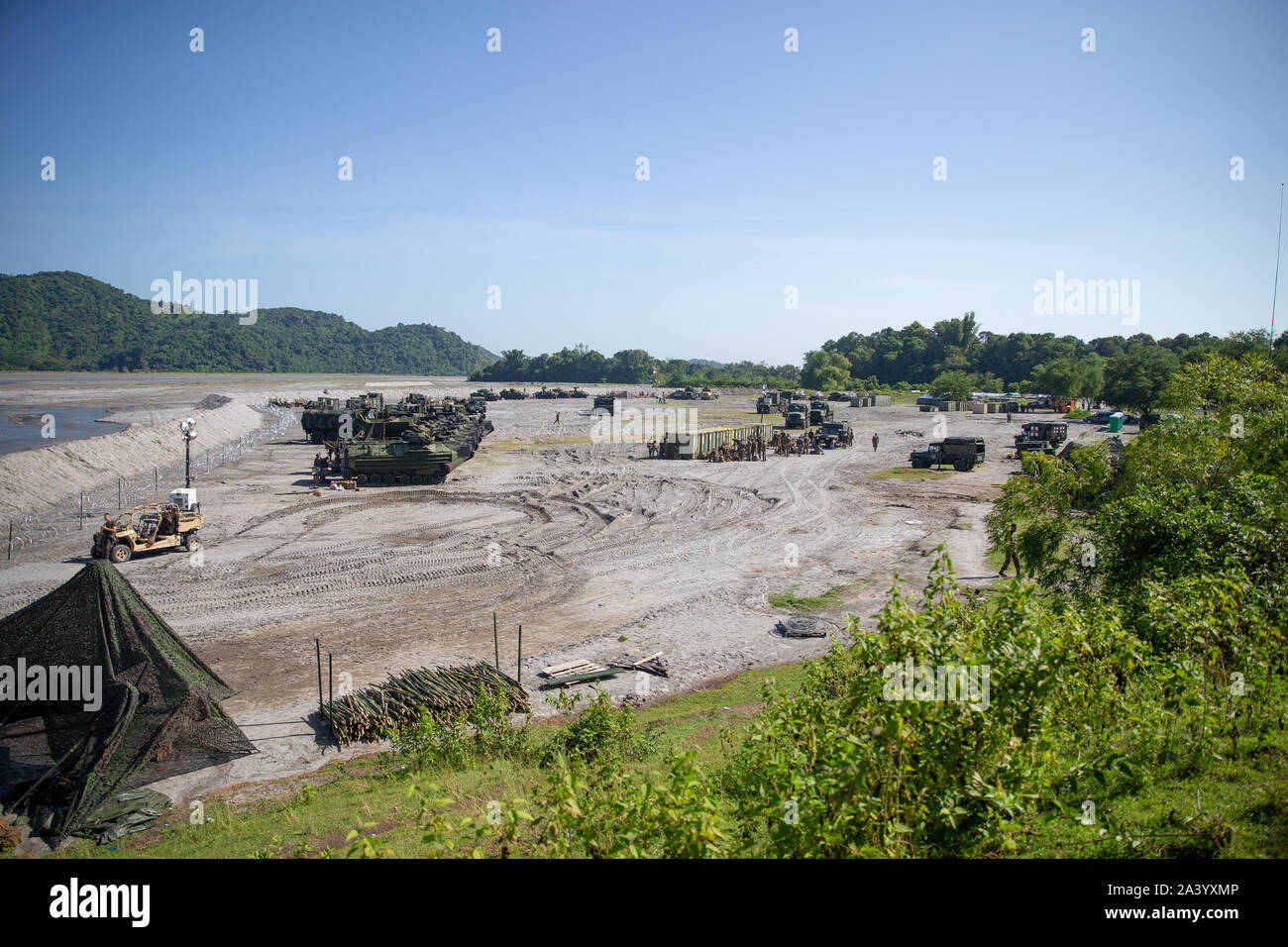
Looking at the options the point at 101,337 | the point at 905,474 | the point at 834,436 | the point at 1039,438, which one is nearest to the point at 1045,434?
the point at 1039,438

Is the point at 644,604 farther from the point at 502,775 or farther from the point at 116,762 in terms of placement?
the point at 116,762

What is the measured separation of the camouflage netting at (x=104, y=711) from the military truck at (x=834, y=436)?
→ 44818 millimetres

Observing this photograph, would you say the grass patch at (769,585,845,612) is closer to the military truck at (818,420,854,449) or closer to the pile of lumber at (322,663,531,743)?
the pile of lumber at (322,663,531,743)

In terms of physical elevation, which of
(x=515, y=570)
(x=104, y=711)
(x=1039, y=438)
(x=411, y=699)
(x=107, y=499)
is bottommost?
(x=411, y=699)

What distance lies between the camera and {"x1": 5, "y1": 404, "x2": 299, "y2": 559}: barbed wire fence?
24438 millimetres

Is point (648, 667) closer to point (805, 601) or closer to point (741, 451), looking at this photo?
point (805, 601)

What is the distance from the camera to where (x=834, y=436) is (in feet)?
171

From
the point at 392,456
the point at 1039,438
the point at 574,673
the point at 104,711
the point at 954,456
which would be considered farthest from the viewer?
the point at 1039,438

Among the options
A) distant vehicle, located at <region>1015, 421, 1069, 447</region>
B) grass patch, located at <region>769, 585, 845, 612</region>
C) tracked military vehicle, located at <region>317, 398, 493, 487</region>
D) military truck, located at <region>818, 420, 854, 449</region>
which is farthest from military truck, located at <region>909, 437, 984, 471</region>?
tracked military vehicle, located at <region>317, 398, 493, 487</region>

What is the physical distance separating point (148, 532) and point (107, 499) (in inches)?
463

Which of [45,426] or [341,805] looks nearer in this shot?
[341,805]

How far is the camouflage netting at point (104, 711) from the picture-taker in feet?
32.6

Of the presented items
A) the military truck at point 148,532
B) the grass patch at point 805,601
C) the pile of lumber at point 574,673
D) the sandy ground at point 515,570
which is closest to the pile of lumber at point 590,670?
the pile of lumber at point 574,673

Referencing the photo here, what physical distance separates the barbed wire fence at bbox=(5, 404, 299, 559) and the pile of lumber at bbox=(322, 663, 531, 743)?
16.4m
